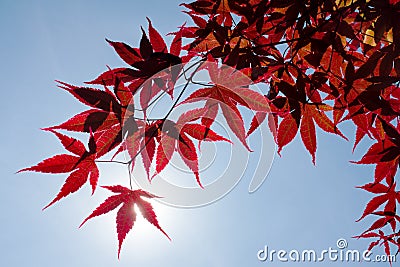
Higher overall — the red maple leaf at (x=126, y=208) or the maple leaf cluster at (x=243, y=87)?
the maple leaf cluster at (x=243, y=87)

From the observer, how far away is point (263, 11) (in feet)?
3.44

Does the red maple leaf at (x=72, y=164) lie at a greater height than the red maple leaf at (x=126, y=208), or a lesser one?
greater

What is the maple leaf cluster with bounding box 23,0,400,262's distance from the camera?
0.90 m

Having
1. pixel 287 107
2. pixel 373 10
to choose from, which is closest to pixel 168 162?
pixel 287 107

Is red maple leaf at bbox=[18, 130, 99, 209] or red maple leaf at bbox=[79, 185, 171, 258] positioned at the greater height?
red maple leaf at bbox=[18, 130, 99, 209]

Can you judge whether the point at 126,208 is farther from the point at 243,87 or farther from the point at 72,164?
the point at 243,87

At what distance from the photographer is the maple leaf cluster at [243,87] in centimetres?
90

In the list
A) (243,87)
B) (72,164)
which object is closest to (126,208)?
(72,164)

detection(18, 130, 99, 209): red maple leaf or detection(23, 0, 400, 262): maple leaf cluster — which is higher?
detection(23, 0, 400, 262): maple leaf cluster

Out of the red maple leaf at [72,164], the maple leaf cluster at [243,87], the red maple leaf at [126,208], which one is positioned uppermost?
the maple leaf cluster at [243,87]

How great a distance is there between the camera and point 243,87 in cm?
96

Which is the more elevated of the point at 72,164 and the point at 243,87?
the point at 243,87

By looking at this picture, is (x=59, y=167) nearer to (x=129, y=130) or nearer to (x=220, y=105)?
(x=129, y=130)

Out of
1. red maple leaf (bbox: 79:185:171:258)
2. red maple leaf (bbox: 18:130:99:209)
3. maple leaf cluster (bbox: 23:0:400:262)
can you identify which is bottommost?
red maple leaf (bbox: 79:185:171:258)
